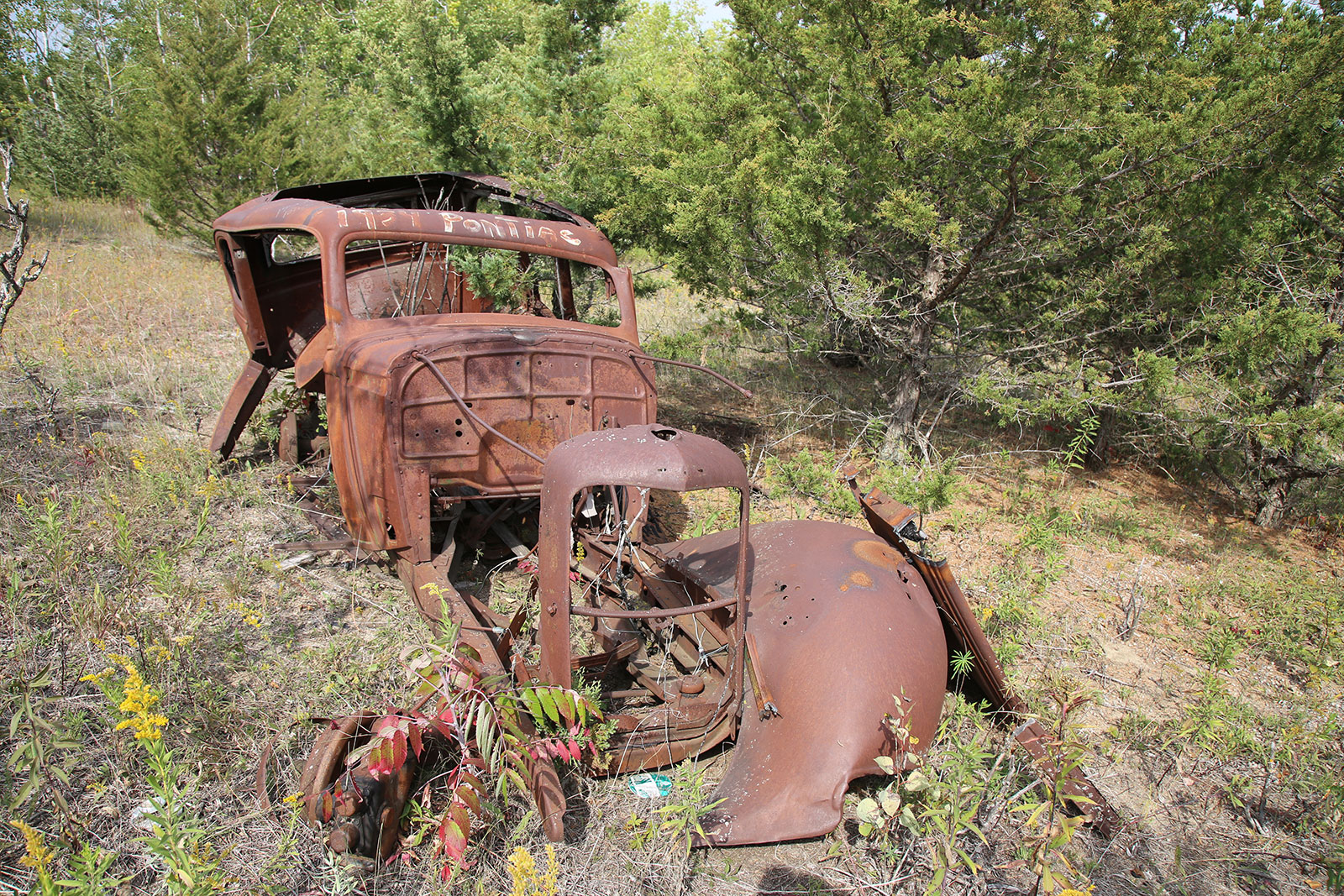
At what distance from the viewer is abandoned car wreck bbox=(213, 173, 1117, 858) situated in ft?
8.24

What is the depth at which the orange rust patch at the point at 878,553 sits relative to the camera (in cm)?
312

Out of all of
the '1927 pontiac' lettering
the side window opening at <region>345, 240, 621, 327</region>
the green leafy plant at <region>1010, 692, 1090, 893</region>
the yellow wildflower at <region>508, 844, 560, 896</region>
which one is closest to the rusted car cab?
the '1927 pontiac' lettering

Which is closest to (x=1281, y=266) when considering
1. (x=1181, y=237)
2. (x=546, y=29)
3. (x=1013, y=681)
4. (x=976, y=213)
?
(x=1181, y=237)

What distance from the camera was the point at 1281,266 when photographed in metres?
5.68

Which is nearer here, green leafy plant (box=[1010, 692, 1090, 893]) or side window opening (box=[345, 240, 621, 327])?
green leafy plant (box=[1010, 692, 1090, 893])

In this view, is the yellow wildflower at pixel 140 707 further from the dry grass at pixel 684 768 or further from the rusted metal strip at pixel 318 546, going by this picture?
the rusted metal strip at pixel 318 546

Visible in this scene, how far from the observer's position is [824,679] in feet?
8.80

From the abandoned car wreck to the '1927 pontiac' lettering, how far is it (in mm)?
14

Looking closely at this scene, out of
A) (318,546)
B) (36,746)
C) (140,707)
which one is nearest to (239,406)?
(318,546)

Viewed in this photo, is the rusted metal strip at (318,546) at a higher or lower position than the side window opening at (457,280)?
lower

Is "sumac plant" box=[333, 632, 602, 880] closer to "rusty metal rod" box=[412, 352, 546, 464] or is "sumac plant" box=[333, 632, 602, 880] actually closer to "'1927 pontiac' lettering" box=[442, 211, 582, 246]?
"rusty metal rod" box=[412, 352, 546, 464]

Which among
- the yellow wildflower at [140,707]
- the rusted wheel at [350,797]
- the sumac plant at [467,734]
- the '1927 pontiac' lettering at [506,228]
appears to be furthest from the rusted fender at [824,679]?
the '1927 pontiac' lettering at [506,228]

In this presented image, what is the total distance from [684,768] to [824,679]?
606 millimetres

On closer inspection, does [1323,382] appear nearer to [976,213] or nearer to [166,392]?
[976,213]
